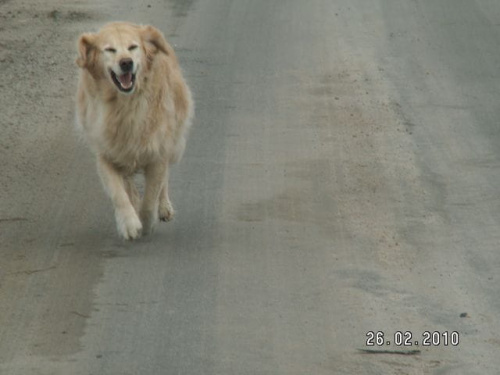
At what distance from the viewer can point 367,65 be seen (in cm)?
1633

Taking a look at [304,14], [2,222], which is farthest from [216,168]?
[304,14]

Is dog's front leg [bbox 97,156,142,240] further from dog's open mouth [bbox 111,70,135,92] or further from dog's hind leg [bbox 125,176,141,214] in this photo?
dog's open mouth [bbox 111,70,135,92]

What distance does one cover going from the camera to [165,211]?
10.6 metres

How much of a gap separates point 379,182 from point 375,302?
3.18 m

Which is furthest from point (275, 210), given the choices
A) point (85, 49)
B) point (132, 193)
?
point (85, 49)

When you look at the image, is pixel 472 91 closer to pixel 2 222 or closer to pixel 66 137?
pixel 66 137

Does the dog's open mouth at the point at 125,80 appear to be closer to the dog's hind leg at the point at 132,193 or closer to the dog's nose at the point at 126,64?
the dog's nose at the point at 126,64

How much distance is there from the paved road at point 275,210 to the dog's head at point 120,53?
1.12m

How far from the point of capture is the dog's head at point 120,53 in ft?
32.2
